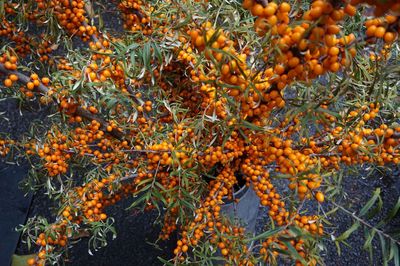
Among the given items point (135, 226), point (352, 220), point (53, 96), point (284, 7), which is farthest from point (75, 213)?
point (352, 220)

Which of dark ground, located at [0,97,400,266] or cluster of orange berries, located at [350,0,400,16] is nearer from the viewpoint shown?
cluster of orange berries, located at [350,0,400,16]

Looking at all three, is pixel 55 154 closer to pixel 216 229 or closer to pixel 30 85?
pixel 30 85

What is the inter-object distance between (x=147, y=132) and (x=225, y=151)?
0.51ft

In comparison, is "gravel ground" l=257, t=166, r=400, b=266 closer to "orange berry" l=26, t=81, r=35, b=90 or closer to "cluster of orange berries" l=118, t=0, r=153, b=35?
"cluster of orange berries" l=118, t=0, r=153, b=35

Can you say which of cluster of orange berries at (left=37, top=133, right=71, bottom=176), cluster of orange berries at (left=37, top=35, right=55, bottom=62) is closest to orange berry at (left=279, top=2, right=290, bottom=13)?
cluster of orange berries at (left=37, top=133, right=71, bottom=176)

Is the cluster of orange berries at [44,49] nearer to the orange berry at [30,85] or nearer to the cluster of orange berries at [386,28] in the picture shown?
the orange berry at [30,85]

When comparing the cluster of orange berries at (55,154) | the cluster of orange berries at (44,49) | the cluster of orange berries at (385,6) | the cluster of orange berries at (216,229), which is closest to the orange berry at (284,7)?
the cluster of orange berries at (385,6)

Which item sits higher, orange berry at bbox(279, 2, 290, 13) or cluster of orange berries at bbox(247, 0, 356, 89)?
orange berry at bbox(279, 2, 290, 13)

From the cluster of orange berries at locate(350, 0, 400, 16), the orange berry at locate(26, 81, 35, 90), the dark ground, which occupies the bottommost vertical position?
the dark ground

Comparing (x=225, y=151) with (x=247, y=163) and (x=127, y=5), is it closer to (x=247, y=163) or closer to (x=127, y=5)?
(x=247, y=163)

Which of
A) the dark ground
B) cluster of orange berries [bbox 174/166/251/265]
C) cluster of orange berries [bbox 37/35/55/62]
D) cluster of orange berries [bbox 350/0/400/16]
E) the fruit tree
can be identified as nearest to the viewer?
cluster of orange berries [bbox 350/0/400/16]

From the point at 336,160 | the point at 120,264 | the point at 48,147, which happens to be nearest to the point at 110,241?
the point at 120,264

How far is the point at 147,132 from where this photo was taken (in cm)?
77

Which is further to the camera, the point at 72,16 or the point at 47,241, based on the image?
the point at 72,16
